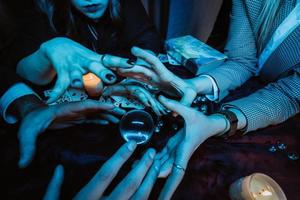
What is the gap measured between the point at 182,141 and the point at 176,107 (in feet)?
0.28

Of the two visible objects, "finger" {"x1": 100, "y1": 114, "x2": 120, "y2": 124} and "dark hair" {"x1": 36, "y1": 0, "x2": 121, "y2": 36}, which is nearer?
"finger" {"x1": 100, "y1": 114, "x2": 120, "y2": 124}

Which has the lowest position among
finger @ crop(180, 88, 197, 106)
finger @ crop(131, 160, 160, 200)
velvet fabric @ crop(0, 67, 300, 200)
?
velvet fabric @ crop(0, 67, 300, 200)

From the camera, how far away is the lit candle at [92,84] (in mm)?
680

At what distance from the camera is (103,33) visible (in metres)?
1.07

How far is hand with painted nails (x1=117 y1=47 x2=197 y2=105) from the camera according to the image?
62 cm

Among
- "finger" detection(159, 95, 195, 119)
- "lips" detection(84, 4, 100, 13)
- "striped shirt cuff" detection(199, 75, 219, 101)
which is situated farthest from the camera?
"lips" detection(84, 4, 100, 13)

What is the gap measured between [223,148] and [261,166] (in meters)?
0.10

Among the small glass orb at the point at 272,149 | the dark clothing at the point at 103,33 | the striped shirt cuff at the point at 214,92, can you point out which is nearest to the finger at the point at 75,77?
the dark clothing at the point at 103,33

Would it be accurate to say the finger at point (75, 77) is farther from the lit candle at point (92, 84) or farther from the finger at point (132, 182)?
the finger at point (132, 182)

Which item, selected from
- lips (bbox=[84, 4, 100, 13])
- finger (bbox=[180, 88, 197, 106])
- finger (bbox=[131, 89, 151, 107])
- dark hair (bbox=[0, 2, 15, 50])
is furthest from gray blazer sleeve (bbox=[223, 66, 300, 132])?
dark hair (bbox=[0, 2, 15, 50])

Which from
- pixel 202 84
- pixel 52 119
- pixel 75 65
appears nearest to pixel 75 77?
pixel 75 65

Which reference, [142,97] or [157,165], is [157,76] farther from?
[157,165]

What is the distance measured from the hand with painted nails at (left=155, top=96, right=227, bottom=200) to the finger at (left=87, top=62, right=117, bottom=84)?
12 centimetres

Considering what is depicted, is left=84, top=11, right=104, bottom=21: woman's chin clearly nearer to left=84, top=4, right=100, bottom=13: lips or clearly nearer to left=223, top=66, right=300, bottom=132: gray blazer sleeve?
left=84, top=4, right=100, bottom=13: lips
